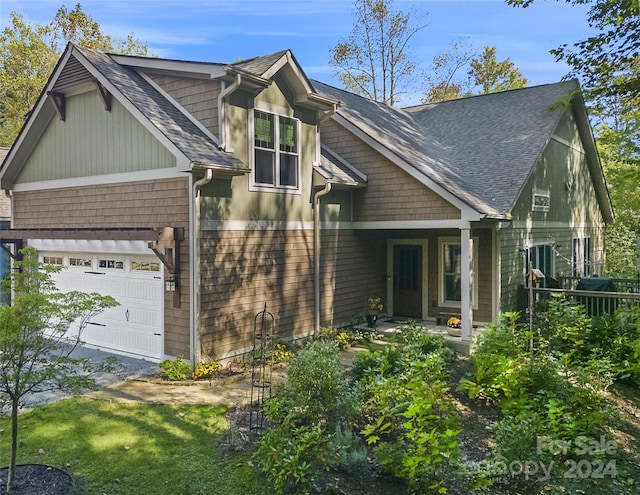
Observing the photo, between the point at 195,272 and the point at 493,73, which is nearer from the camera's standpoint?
the point at 195,272

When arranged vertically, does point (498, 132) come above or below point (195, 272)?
above

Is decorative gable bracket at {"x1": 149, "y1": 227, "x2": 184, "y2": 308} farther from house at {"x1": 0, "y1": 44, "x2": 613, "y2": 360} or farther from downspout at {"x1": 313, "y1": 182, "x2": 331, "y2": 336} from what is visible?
downspout at {"x1": 313, "y1": 182, "x2": 331, "y2": 336}

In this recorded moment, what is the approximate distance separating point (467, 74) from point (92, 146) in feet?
92.1

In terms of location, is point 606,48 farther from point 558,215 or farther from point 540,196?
point 558,215

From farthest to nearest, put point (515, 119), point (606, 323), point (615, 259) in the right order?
1. point (615, 259)
2. point (515, 119)
3. point (606, 323)

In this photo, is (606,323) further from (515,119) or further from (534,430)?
(515,119)

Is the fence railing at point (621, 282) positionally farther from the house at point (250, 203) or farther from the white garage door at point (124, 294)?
the white garage door at point (124, 294)

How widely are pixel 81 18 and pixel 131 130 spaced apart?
2256cm

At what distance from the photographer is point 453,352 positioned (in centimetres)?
1090

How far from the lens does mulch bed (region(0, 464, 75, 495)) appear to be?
200 inches

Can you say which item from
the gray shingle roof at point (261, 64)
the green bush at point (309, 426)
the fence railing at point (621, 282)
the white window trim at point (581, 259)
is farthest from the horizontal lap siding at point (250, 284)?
the white window trim at point (581, 259)

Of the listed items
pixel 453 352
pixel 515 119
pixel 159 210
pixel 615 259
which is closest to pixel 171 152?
pixel 159 210

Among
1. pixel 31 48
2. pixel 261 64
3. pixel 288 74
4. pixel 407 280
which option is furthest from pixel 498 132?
pixel 31 48

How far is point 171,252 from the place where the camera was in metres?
9.09
